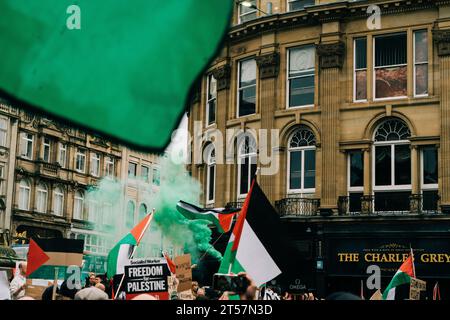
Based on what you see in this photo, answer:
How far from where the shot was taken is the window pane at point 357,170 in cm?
2934

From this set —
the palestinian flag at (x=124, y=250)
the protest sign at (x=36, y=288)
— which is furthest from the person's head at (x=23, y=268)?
the protest sign at (x=36, y=288)

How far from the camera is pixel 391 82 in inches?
1144

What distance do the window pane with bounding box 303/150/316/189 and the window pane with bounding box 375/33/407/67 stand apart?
460cm

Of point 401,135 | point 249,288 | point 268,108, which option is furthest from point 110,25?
point 268,108

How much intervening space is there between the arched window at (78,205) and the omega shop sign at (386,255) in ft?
106

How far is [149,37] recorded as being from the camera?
2213 mm

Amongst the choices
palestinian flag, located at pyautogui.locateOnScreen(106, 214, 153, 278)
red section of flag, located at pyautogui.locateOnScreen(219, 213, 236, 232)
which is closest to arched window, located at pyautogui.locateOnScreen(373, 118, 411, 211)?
red section of flag, located at pyautogui.locateOnScreen(219, 213, 236, 232)

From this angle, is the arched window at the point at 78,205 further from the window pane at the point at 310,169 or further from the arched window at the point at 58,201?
the window pane at the point at 310,169

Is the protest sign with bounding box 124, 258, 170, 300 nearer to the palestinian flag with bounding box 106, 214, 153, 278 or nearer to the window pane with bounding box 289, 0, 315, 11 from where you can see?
the palestinian flag with bounding box 106, 214, 153, 278

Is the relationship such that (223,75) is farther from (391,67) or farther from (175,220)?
(391,67)

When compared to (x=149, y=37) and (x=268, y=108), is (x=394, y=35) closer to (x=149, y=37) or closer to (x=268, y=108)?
(x=268, y=108)

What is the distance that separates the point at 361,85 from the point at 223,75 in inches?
264

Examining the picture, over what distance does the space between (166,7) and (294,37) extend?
29514 mm

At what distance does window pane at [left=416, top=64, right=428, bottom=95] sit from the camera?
28.6 meters
